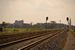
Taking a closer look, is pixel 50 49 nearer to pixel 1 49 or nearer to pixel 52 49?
pixel 52 49

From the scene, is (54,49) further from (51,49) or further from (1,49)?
(1,49)

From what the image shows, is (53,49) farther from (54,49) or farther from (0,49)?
(0,49)

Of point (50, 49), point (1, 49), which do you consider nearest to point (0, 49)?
point (1, 49)

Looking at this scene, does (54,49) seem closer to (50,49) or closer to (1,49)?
(50,49)

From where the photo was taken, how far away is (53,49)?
1855cm

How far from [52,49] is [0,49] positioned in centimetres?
506

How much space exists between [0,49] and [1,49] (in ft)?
0.32

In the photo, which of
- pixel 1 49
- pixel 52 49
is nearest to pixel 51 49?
pixel 52 49

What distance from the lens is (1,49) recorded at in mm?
18609

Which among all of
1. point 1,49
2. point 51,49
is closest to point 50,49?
point 51,49

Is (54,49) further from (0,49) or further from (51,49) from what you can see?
(0,49)

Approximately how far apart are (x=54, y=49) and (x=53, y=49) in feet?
0.32

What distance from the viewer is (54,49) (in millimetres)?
18547

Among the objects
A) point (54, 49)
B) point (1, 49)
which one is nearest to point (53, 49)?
point (54, 49)
